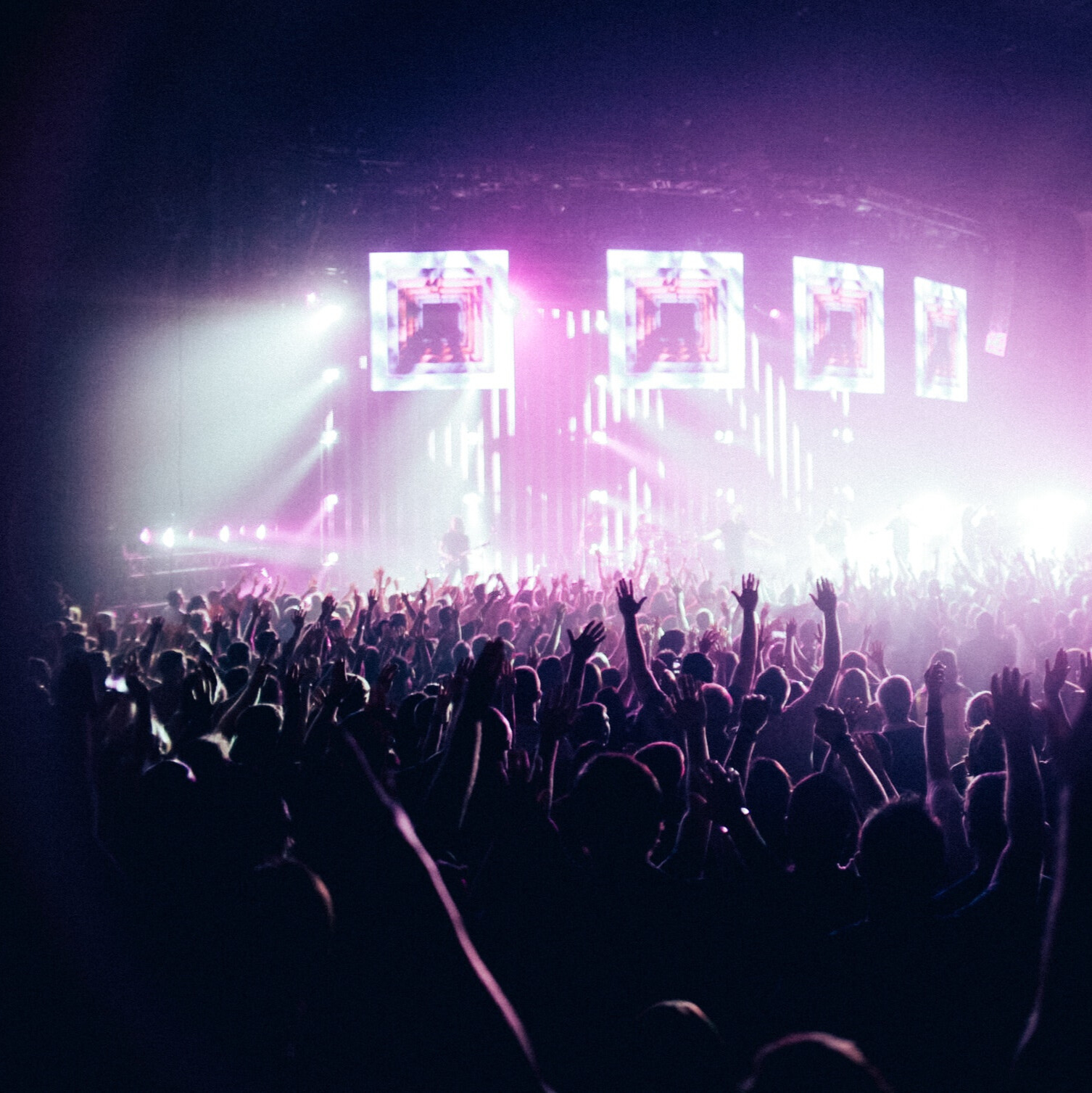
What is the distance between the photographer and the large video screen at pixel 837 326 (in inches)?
447

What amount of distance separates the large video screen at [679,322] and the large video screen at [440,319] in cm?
158

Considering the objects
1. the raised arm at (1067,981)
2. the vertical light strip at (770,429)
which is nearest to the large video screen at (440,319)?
the vertical light strip at (770,429)

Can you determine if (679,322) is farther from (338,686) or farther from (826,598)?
(338,686)

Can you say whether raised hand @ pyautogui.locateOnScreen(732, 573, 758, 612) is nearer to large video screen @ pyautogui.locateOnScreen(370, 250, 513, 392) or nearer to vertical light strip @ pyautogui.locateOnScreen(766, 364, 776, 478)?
large video screen @ pyautogui.locateOnScreen(370, 250, 513, 392)

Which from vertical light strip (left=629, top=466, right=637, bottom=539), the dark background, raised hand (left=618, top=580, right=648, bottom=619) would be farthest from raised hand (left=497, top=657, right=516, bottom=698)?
vertical light strip (left=629, top=466, right=637, bottom=539)

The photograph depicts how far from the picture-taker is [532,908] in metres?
1.60

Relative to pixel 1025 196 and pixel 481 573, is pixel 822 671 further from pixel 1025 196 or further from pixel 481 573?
pixel 1025 196

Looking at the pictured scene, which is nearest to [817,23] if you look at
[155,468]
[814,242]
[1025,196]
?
[814,242]

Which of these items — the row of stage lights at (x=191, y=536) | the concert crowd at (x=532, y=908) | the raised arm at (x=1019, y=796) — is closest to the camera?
the concert crowd at (x=532, y=908)

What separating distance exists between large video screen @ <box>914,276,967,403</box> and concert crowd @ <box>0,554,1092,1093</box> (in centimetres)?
1117

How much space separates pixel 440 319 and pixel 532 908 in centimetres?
994

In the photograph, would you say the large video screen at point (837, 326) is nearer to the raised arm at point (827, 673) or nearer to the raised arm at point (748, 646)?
the raised arm at point (748, 646)

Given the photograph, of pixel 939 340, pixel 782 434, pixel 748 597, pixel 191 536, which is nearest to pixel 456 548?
pixel 191 536

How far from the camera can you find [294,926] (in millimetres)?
1321
